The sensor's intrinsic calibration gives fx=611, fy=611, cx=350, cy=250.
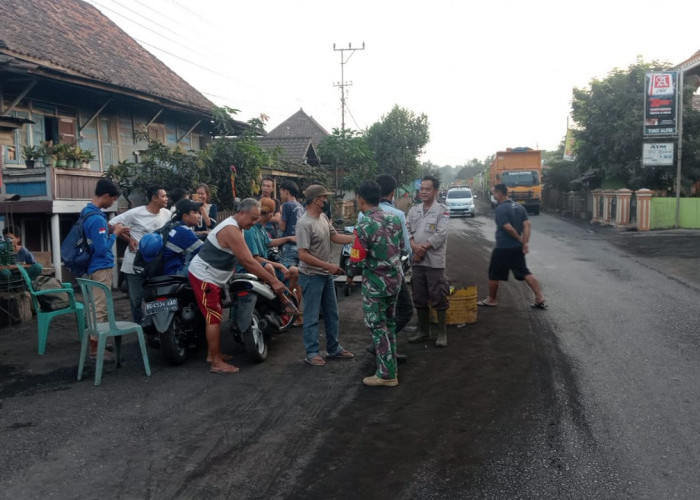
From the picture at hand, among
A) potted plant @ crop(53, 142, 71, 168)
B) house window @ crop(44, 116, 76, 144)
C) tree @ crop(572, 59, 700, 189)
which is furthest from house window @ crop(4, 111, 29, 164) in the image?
tree @ crop(572, 59, 700, 189)

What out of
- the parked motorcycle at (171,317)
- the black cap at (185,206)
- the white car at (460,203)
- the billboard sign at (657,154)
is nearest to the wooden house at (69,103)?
the black cap at (185,206)

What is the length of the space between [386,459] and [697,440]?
7.04 feet

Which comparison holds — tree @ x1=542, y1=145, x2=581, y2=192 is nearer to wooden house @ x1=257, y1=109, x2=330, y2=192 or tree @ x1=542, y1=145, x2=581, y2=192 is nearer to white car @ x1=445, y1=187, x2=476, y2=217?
white car @ x1=445, y1=187, x2=476, y2=217

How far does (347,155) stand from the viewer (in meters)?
32.5

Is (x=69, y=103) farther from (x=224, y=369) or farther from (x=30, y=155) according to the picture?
(x=224, y=369)

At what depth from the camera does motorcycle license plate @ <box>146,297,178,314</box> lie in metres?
6.08

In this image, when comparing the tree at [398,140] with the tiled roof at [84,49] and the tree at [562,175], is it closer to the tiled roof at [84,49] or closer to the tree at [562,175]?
the tree at [562,175]

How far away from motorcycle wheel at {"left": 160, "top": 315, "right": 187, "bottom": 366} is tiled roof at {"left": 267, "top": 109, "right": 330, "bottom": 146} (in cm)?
4421

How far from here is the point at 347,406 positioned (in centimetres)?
506

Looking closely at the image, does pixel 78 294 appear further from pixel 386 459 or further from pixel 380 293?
pixel 386 459

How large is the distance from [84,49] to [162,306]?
12.0m

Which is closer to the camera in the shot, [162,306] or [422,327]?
[162,306]

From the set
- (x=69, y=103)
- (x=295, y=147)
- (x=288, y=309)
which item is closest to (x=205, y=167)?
(x=69, y=103)

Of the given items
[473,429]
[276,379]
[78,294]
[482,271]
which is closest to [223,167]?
[78,294]
